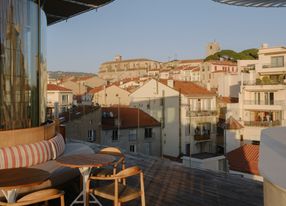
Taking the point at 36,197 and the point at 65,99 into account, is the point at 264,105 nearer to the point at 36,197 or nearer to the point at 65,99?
the point at 65,99

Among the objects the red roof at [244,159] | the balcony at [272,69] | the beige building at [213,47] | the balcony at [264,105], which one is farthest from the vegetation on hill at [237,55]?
the red roof at [244,159]

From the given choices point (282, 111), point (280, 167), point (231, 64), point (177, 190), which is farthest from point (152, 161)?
point (231, 64)

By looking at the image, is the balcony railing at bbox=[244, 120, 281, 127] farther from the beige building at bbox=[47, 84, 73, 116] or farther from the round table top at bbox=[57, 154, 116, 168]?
the round table top at bbox=[57, 154, 116, 168]

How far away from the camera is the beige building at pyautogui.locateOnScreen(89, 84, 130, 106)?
1764 inches

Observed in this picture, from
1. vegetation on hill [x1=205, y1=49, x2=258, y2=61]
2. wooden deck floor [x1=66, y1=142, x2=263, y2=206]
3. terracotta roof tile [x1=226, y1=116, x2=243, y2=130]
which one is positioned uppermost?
vegetation on hill [x1=205, y1=49, x2=258, y2=61]

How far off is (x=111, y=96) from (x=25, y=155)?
41.2m

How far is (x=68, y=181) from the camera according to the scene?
5367 millimetres

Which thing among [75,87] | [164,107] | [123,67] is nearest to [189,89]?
[164,107]

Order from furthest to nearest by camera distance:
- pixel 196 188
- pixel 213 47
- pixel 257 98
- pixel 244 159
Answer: pixel 213 47 < pixel 257 98 < pixel 244 159 < pixel 196 188

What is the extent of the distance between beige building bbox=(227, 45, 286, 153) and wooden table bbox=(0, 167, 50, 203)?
30814 millimetres

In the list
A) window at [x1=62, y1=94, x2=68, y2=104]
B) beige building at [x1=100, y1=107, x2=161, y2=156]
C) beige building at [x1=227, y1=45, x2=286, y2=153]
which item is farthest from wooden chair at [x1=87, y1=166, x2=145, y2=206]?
window at [x1=62, y1=94, x2=68, y2=104]

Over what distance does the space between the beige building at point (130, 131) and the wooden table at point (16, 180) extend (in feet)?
85.9

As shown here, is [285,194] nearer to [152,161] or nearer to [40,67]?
[40,67]

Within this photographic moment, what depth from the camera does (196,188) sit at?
6.04 metres
